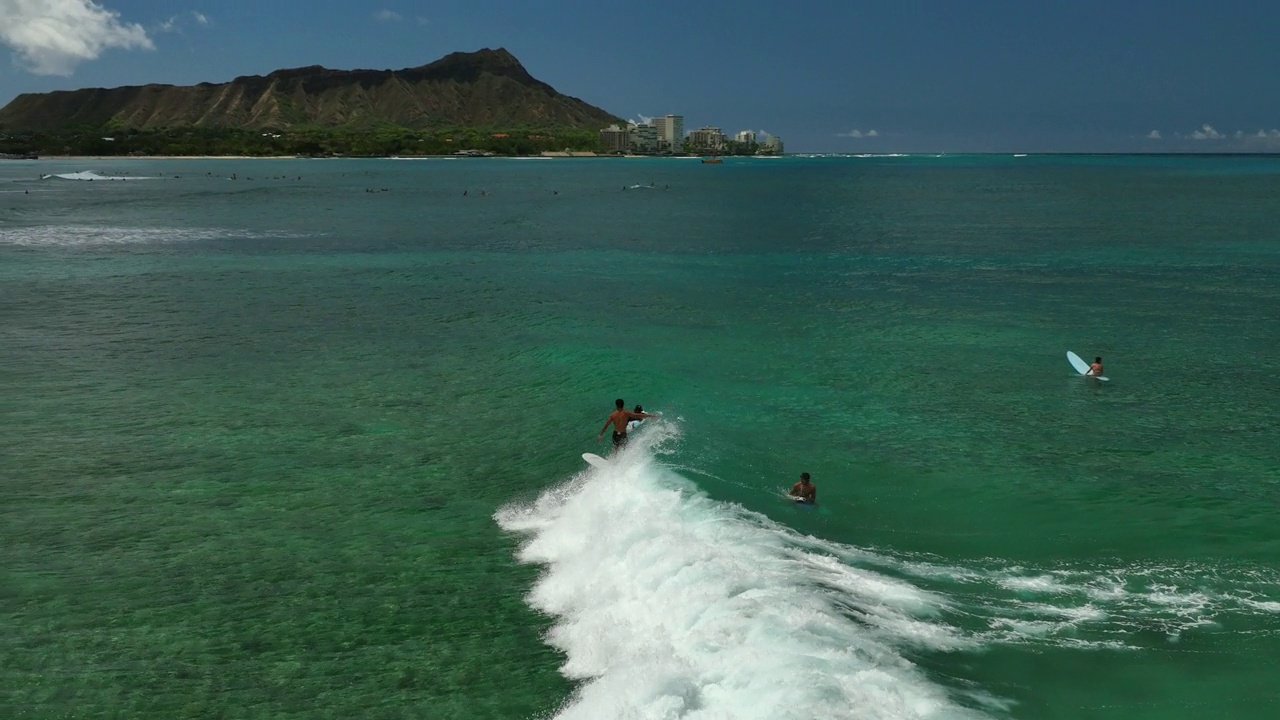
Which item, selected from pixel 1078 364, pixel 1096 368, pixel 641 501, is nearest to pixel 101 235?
pixel 641 501

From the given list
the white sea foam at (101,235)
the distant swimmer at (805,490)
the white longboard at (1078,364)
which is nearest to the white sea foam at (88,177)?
the white sea foam at (101,235)

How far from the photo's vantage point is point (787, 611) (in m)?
17.1

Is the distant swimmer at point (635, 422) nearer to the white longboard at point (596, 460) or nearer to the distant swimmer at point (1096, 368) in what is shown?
the white longboard at point (596, 460)

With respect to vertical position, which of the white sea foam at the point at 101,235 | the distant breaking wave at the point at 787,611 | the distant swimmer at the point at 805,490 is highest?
the white sea foam at the point at 101,235

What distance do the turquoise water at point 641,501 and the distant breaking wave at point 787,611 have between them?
3.5 inches

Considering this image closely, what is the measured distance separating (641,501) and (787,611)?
6715 mm

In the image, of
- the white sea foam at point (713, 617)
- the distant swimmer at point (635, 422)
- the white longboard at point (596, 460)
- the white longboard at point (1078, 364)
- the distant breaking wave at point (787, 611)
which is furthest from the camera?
the white longboard at point (1078, 364)

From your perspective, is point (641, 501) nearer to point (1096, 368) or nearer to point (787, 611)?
point (787, 611)

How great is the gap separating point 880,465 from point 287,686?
16.8 metres

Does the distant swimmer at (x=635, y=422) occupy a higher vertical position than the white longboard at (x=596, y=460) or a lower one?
higher

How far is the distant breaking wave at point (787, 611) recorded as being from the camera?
14.9 meters

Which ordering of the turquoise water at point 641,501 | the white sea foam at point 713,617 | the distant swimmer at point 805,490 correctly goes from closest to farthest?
the white sea foam at point 713,617 → the turquoise water at point 641,501 → the distant swimmer at point 805,490

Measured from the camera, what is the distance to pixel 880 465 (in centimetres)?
2609

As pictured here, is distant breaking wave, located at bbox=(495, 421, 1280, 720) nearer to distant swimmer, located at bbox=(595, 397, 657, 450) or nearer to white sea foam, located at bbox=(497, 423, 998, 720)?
white sea foam, located at bbox=(497, 423, 998, 720)
